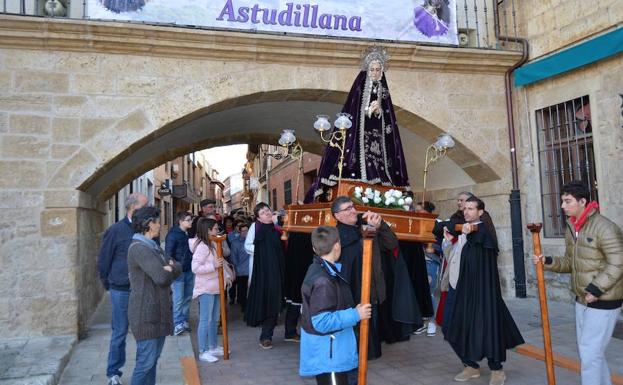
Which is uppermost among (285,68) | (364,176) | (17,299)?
(285,68)

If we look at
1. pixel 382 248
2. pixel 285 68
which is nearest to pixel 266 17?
pixel 285 68

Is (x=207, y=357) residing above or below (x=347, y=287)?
below

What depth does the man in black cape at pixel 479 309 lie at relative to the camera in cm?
396

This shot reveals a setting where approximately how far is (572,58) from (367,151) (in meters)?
3.52

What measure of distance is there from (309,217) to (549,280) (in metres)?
4.30

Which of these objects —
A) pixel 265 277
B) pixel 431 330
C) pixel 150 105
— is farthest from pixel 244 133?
pixel 431 330

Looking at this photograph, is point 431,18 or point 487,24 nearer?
point 431,18

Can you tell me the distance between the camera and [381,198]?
15.7 ft

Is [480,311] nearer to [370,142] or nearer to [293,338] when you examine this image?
[370,142]

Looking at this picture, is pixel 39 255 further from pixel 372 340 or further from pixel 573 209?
pixel 573 209

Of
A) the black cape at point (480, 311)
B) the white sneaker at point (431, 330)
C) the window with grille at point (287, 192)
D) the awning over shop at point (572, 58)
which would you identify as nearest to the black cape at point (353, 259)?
the black cape at point (480, 311)

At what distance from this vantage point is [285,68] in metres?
6.76

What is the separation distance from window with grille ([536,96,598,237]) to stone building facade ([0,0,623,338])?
151 mm

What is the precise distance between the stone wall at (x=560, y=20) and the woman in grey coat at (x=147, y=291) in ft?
19.6
